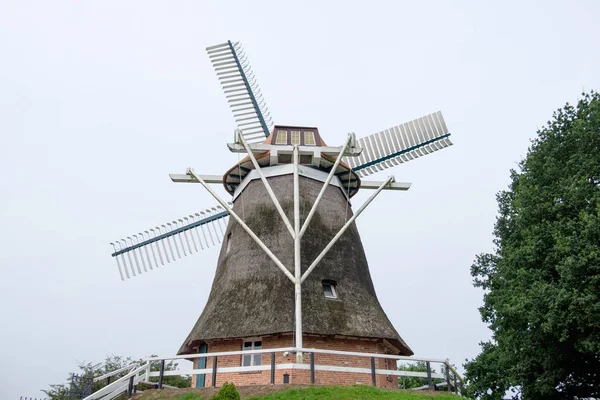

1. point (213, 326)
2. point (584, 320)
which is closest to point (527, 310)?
point (584, 320)

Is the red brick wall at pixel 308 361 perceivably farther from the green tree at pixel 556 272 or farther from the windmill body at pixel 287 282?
the green tree at pixel 556 272

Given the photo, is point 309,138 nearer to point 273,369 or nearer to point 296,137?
point 296,137

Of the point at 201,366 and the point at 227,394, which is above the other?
the point at 201,366

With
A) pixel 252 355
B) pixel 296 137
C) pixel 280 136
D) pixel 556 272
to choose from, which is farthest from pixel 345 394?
pixel 280 136

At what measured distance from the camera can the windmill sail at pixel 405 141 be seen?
2002cm

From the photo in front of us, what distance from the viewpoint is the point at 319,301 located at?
14305mm

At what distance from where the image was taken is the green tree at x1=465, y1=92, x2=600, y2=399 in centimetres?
1320

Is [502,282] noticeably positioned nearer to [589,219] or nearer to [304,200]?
[589,219]

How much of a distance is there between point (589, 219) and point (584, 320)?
2426 millimetres

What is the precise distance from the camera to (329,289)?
15352mm

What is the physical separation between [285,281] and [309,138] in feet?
17.5

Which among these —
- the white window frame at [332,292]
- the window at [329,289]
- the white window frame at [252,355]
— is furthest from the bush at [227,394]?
the window at [329,289]

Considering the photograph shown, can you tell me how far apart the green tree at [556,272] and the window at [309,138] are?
21.3 ft

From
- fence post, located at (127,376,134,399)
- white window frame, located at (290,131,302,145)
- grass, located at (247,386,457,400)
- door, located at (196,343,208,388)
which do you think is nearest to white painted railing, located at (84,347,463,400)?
fence post, located at (127,376,134,399)
